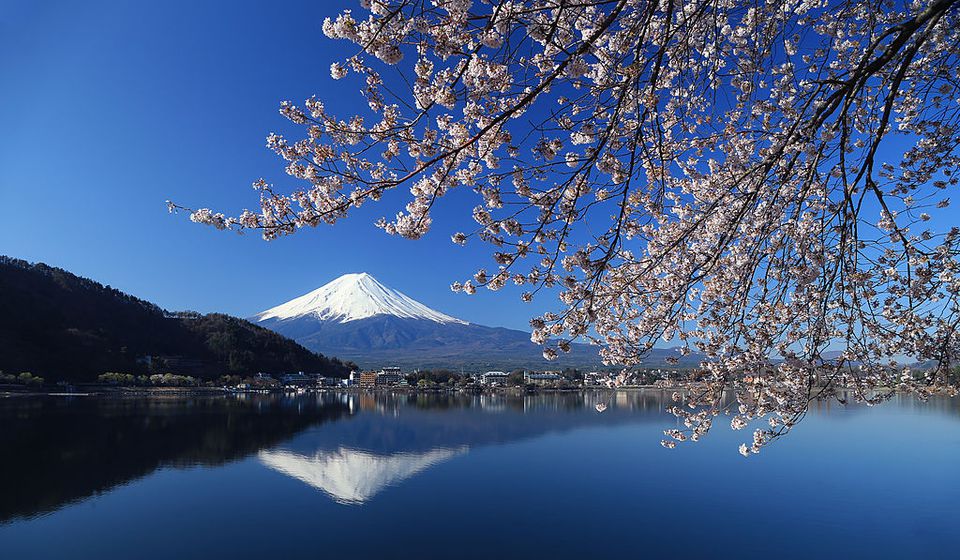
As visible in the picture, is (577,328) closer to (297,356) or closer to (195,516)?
(195,516)

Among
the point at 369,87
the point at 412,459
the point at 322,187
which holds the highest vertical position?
the point at 369,87

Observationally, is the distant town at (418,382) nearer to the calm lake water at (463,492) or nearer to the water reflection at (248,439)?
the water reflection at (248,439)

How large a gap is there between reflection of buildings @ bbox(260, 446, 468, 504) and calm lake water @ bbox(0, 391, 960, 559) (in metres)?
0.09

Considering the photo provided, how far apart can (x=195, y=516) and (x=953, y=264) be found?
11244 millimetres

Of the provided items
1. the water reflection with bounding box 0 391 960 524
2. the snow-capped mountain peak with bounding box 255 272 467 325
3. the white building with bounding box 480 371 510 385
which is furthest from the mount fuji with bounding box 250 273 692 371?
the water reflection with bounding box 0 391 960 524

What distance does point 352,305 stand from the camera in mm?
125000

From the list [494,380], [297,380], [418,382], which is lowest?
[494,380]

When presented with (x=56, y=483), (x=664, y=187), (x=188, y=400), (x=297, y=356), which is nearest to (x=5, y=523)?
(x=56, y=483)

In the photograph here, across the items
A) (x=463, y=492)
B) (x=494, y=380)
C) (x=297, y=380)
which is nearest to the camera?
(x=463, y=492)

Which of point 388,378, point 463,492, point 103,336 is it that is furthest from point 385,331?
point 463,492

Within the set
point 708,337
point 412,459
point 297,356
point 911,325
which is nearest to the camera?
point 911,325

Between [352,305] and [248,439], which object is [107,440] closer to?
[248,439]

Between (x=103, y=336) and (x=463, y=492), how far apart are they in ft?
120

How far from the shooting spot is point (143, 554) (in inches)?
310
